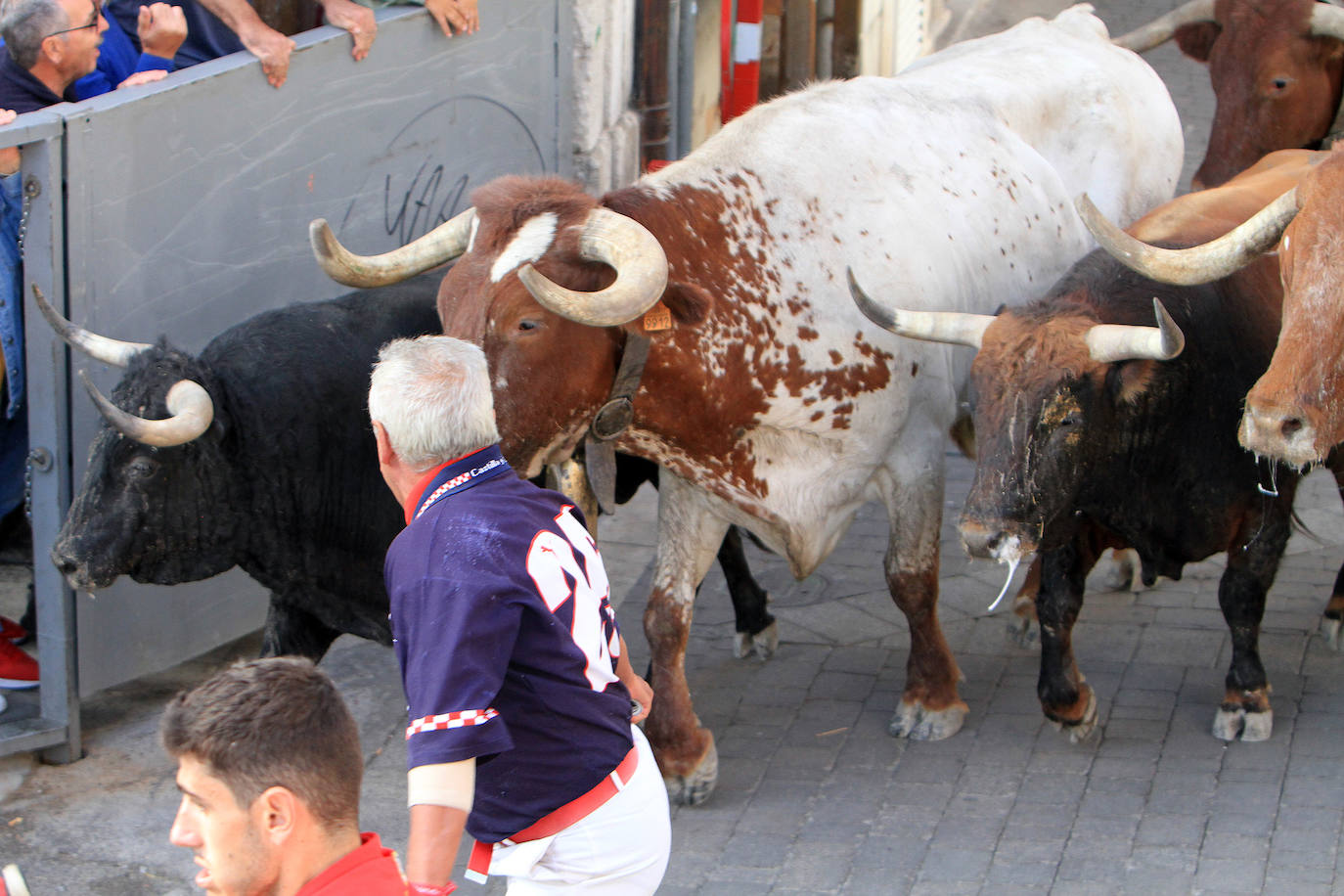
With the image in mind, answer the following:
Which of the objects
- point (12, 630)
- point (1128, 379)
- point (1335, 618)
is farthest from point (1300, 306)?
point (12, 630)

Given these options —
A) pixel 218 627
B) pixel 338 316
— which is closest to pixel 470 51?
pixel 338 316

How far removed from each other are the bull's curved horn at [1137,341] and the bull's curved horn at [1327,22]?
3.24 metres

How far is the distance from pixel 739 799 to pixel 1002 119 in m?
2.87

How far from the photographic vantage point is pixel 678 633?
502 centimetres

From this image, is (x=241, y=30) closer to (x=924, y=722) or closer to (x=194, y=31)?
(x=194, y=31)

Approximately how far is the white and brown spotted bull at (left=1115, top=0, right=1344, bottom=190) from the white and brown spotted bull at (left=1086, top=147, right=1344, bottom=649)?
9.00 ft

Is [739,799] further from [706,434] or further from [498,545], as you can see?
[498,545]

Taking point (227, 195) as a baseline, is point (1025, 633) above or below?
below

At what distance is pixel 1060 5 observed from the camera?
15289 mm

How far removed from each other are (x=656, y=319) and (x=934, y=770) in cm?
179

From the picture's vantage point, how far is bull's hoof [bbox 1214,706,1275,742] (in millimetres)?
5074

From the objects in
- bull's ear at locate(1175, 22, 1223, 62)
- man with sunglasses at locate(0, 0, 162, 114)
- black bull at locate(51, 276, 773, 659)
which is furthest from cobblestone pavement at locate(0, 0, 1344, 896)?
bull's ear at locate(1175, 22, 1223, 62)

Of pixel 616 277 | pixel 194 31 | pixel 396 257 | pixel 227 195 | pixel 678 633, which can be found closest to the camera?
pixel 616 277

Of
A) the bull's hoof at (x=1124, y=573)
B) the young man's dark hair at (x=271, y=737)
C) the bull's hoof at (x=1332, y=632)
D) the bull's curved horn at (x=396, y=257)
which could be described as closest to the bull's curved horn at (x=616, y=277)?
the bull's curved horn at (x=396, y=257)
